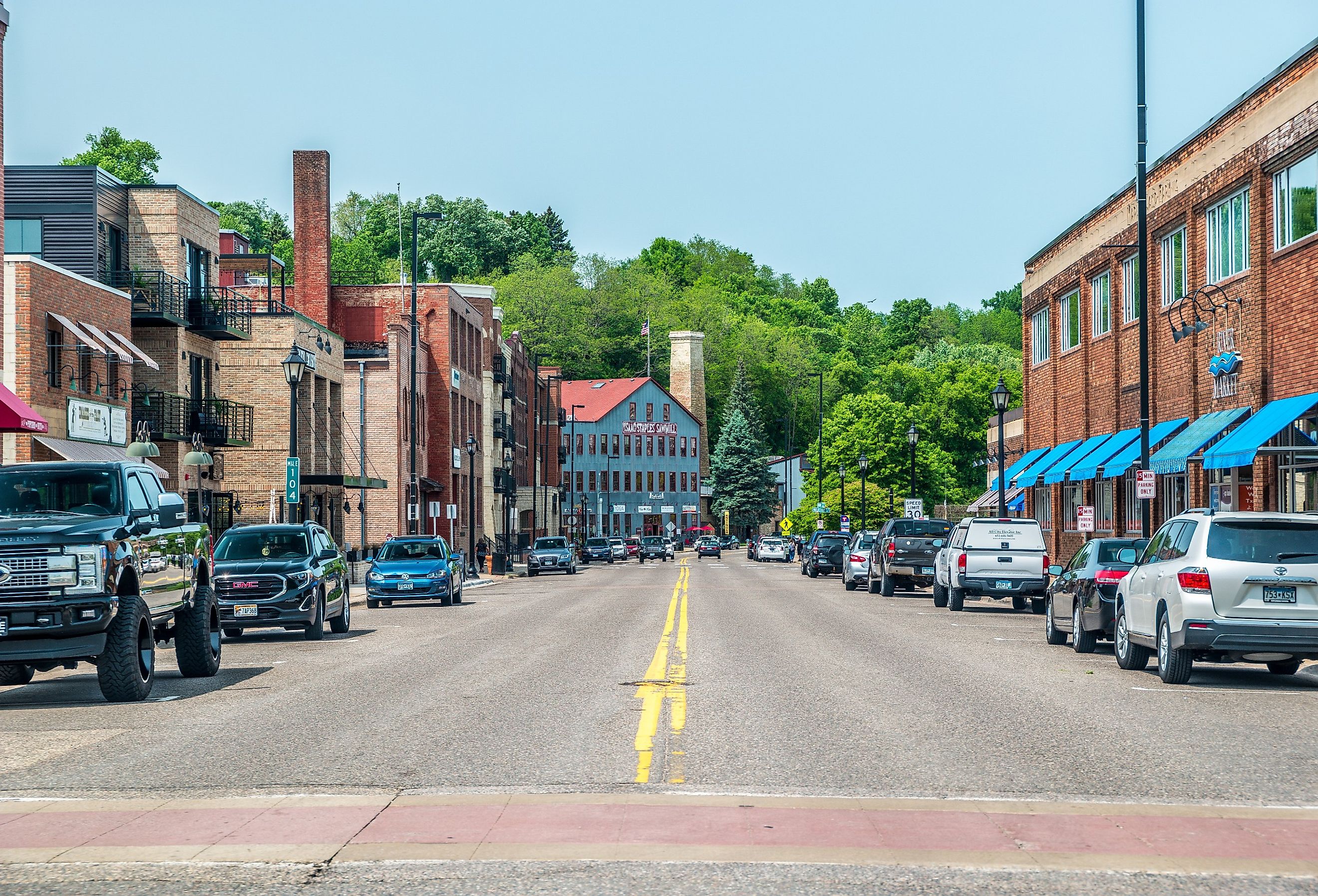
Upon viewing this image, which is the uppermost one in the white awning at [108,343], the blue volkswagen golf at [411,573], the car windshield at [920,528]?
the white awning at [108,343]

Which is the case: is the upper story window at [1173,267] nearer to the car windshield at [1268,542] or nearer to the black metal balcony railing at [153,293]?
the car windshield at [1268,542]

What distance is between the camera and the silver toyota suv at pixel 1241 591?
52.0 feet

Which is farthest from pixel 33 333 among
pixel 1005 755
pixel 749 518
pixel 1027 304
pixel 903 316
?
pixel 903 316

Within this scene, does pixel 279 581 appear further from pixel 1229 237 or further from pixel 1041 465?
pixel 1041 465

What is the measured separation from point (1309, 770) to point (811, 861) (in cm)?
482

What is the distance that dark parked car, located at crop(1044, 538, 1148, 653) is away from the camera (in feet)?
66.6

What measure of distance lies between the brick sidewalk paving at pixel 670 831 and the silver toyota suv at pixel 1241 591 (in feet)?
23.4

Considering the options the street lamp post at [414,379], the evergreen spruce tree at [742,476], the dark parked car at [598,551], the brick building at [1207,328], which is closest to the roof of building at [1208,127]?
the brick building at [1207,328]

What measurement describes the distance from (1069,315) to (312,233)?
37.2 meters

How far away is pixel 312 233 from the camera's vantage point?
235ft

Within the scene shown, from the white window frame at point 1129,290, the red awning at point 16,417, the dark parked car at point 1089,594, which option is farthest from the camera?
the white window frame at point 1129,290

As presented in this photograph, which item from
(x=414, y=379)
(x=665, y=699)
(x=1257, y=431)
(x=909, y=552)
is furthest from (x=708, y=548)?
(x=665, y=699)

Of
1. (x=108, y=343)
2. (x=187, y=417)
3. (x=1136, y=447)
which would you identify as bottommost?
(x=1136, y=447)

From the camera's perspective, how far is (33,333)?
35.7m
